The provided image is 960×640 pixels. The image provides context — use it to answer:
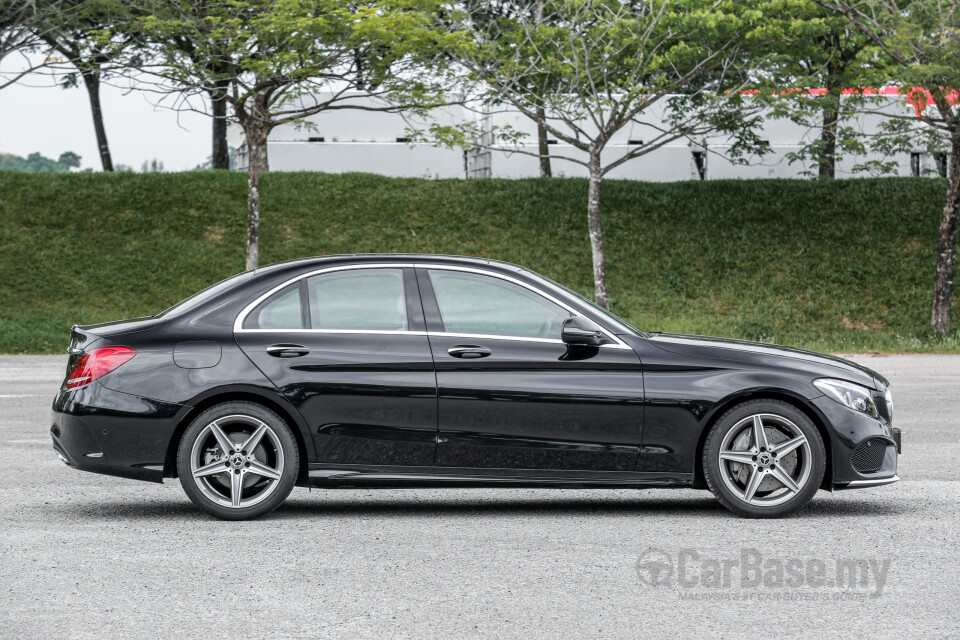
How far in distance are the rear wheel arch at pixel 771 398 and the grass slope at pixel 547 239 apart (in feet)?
49.7

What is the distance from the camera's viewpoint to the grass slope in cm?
2369

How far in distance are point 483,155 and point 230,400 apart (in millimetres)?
26671

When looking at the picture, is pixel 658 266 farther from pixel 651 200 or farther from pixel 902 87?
pixel 902 87

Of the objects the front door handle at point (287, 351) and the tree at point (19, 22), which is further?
the tree at point (19, 22)

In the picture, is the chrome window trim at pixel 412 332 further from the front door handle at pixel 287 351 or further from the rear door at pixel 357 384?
the front door handle at pixel 287 351

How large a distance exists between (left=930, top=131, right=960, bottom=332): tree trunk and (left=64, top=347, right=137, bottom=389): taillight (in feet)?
63.1

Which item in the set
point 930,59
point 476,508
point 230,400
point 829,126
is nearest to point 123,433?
point 230,400

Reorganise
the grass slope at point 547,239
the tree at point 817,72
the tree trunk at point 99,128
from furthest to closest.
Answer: the tree trunk at point 99,128 → the grass slope at point 547,239 → the tree at point 817,72

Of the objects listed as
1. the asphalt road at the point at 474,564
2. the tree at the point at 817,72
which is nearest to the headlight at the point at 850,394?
the asphalt road at the point at 474,564

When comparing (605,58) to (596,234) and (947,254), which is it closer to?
(596,234)

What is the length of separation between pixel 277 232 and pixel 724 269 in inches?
408

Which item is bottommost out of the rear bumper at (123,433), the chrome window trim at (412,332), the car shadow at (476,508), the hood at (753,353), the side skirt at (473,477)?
the car shadow at (476,508)

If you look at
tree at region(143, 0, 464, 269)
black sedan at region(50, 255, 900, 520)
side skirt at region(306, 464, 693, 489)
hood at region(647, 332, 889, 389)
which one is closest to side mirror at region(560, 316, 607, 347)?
black sedan at region(50, 255, 900, 520)

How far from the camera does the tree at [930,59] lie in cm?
2027
